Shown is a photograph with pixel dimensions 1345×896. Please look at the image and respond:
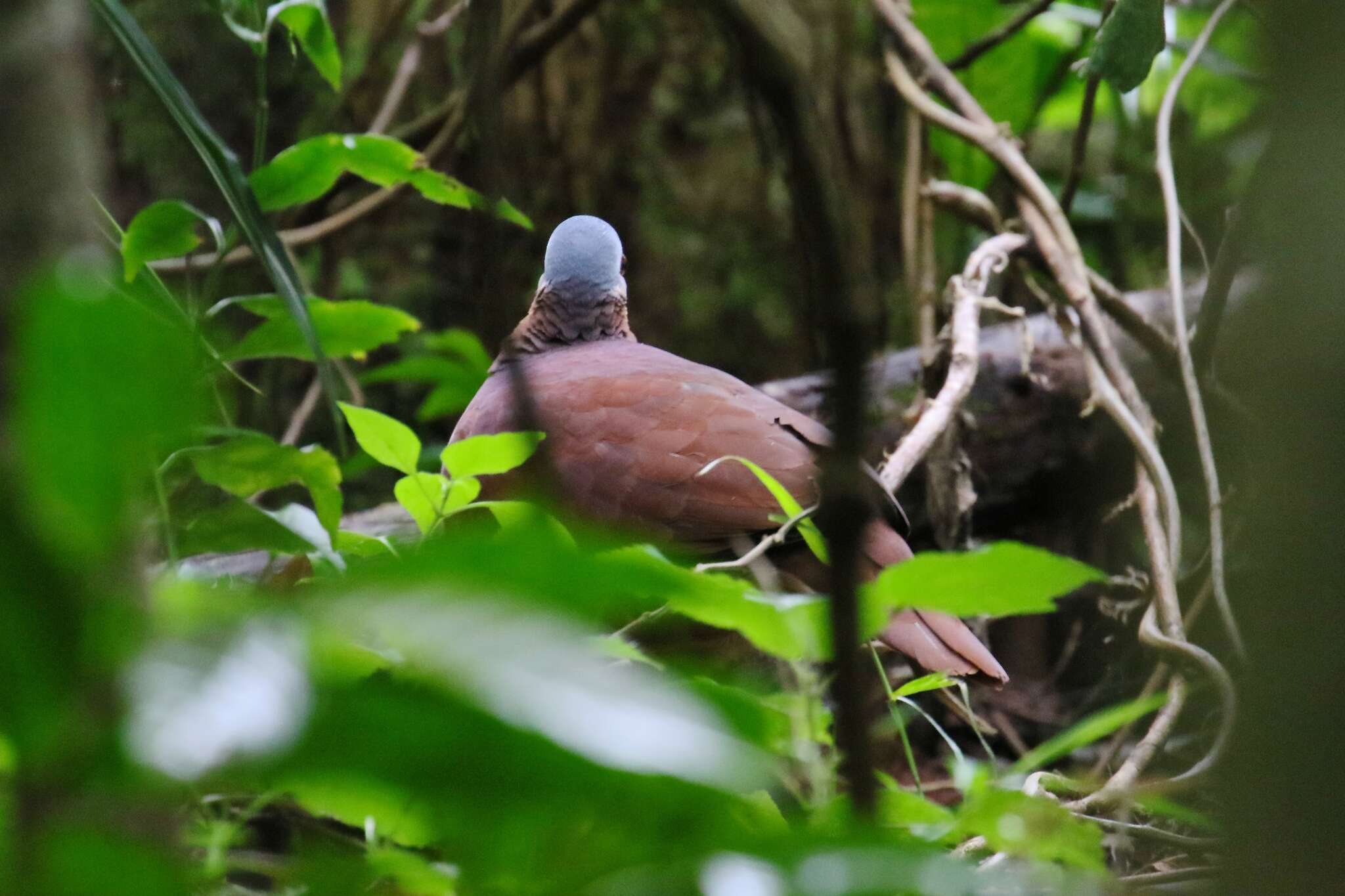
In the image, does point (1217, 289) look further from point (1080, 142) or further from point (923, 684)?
point (923, 684)

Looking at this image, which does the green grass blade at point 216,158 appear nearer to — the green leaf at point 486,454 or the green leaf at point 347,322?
the green leaf at point 347,322

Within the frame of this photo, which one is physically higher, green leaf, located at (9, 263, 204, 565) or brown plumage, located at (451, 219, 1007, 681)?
green leaf, located at (9, 263, 204, 565)

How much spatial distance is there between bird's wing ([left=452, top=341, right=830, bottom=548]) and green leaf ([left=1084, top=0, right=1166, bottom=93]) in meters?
0.62

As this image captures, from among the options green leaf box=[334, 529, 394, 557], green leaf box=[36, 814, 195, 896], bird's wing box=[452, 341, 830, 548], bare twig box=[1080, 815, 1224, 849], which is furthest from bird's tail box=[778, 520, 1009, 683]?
green leaf box=[36, 814, 195, 896]

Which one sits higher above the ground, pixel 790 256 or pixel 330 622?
pixel 330 622

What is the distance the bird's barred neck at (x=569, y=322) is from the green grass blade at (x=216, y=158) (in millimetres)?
1032

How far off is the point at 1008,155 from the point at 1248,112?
3.95 feet

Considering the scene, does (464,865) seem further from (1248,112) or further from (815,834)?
(1248,112)

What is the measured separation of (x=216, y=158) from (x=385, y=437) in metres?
0.42

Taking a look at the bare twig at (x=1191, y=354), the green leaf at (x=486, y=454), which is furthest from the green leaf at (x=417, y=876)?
the bare twig at (x=1191, y=354)

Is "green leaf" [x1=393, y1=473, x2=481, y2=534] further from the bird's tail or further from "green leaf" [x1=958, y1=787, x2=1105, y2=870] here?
the bird's tail

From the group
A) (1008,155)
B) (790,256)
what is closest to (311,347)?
(1008,155)

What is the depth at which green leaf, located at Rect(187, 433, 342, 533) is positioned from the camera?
99 cm

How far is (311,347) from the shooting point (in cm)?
114
